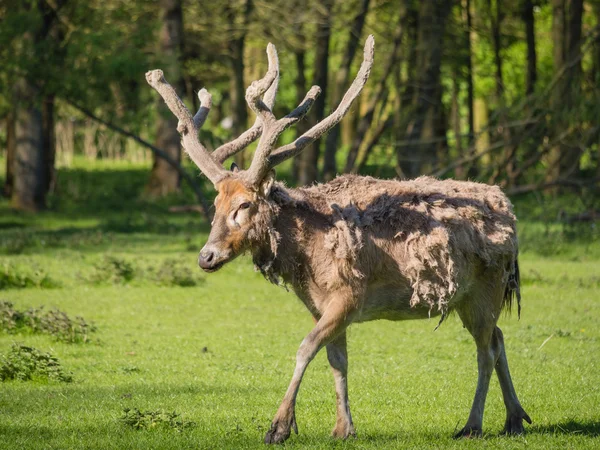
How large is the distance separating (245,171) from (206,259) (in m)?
0.88

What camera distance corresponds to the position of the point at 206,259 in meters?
7.85

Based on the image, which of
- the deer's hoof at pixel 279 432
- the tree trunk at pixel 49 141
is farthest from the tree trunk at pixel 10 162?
the deer's hoof at pixel 279 432

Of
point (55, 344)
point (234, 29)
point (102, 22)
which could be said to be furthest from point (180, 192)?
point (55, 344)

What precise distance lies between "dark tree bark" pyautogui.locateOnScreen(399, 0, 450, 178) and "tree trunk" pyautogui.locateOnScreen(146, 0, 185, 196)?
19.5 ft

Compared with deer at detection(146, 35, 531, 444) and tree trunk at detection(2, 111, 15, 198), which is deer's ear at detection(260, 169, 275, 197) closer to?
deer at detection(146, 35, 531, 444)

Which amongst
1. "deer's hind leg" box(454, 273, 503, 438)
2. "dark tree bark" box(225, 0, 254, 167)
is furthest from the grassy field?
"dark tree bark" box(225, 0, 254, 167)

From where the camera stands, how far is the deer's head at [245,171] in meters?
8.02

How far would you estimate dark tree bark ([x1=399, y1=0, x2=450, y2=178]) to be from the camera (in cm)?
2538

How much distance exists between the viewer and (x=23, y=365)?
1070 centimetres

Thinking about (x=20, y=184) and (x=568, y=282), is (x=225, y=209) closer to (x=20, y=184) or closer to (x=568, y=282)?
(x=568, y=282)

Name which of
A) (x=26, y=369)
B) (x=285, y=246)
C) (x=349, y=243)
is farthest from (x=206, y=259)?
(x=26, y=369)

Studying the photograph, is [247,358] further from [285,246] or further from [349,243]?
[349,243]

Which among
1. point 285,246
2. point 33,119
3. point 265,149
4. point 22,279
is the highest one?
point 33,119

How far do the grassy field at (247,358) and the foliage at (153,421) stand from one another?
0.13ft
